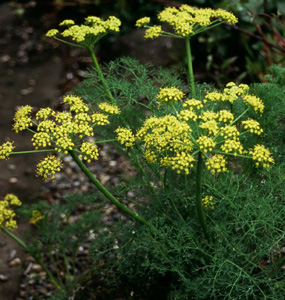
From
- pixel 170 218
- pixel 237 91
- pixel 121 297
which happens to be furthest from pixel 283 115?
pixel 121 297

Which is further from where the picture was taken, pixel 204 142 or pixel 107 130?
pixel 107 130

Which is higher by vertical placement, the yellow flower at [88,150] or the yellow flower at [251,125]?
the yellow flower at [251,125]

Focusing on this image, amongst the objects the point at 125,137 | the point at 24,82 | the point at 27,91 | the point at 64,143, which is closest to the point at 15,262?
the point at 125,137

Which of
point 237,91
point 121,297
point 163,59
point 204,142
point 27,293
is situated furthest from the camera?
point 163,59

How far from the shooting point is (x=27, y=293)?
4.00 m

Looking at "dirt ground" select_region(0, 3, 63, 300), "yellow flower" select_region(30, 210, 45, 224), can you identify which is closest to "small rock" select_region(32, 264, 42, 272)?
"dirt ground" select_region(0, 3, 63, 300)

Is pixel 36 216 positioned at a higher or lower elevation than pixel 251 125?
lower

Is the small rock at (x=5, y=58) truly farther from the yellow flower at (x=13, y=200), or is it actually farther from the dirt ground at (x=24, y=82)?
the yellow flower at (x=13, y=200)

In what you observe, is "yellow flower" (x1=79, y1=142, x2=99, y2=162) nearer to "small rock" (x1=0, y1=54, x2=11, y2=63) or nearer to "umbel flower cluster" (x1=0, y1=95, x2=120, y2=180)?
"umbel flower cluster" (x1=0, y1=95, x2=120, y2=180)

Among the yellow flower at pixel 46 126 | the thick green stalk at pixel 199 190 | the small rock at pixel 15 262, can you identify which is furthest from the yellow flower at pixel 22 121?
the small rock at pixel 15 262

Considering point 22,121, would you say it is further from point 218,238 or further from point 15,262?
point 15,262

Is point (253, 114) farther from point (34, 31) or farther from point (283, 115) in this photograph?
point (34, 31)

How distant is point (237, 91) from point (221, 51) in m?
4.14

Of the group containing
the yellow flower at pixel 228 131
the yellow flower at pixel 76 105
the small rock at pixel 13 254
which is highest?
the yellow flower at pixel 228 131
